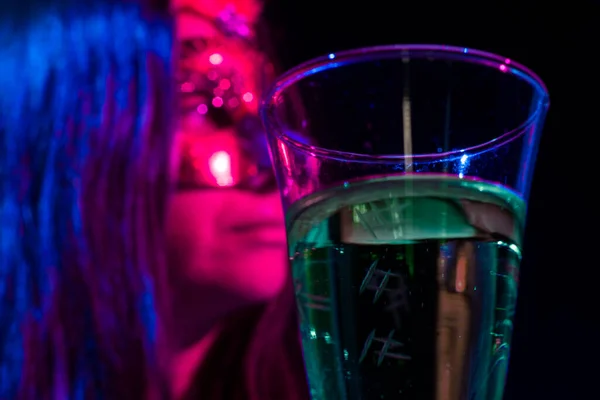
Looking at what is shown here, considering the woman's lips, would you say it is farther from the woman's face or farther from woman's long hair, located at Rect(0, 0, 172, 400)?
woman's long hair, located at Rect(0, 0, 172, 400)

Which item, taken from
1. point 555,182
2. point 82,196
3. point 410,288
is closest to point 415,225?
point 410,288

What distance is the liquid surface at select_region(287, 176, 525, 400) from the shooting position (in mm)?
326

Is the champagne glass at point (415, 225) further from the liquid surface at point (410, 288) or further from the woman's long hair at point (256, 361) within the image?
the woman's long hair at point (256, 361)

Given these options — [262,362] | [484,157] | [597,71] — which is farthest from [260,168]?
[484,157]

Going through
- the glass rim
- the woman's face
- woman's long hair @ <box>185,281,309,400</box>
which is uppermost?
the glass rim

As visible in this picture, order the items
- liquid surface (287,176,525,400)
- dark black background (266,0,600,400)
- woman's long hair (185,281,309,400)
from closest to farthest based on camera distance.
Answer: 1. liquid surface (287,176,525,400)
2. dark black background (266,0,600,400)
3. woman's long hair (185,281,309,400)

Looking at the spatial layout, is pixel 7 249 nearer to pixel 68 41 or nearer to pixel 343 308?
pixel 68 41

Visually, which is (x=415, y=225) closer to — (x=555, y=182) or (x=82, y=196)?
(x=555, y=182)

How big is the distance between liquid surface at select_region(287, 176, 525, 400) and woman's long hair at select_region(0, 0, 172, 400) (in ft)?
2.81

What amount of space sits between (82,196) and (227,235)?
0.31 meters

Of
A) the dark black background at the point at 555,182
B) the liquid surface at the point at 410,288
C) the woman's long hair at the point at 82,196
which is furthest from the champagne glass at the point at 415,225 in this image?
the woman's long hair at the point at 82,196

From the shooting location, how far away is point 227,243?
1188mm

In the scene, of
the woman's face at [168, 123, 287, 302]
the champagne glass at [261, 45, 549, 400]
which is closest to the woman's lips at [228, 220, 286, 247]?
the woman's face at [168, 123, 287, 302]

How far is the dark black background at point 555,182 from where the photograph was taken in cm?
99
